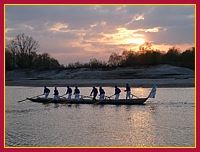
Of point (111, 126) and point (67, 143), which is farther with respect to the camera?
point (111, 126)

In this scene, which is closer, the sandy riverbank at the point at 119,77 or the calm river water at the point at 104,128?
the calm river water at the point at 104,128

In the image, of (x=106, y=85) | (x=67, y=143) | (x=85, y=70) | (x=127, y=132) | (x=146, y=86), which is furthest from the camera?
(x=85, y=70)

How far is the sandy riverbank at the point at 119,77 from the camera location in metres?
53.9

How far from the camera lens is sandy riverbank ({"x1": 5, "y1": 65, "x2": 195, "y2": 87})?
5391 cm

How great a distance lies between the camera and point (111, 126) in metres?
18.3

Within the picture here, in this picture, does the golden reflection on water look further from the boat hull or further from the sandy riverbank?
the sandy riverbank

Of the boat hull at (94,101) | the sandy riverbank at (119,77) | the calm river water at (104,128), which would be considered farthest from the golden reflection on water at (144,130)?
the sandy riverbank at (119,77)

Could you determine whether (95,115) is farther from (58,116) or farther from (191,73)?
(191,73)

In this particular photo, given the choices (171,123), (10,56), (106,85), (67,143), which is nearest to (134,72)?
(106,85)

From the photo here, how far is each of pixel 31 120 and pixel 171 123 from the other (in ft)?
27.3

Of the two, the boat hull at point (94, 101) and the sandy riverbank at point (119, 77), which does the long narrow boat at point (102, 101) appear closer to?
the boat hull at point (94, 101)

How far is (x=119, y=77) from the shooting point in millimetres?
63906

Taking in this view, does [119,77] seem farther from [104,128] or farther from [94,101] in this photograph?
[104,128]

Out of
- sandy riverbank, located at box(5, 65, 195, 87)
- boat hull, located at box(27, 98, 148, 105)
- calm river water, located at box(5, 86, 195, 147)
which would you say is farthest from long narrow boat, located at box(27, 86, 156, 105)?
sandy riverbank, located at box(5, 65, 195, 87)
